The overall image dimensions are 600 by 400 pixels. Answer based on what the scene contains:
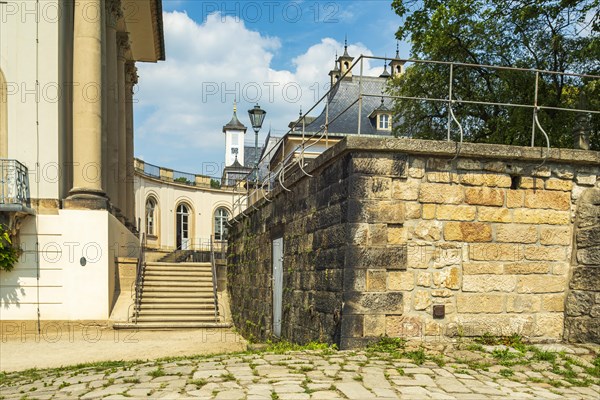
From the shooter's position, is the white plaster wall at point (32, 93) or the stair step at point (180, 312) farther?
the stair step at point (180, 312)

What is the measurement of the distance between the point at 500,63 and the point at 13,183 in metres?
13.2

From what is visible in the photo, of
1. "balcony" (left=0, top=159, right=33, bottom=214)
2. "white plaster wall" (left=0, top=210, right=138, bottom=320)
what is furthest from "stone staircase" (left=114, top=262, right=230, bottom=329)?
"balcony" (left=0, top=159, right=33, bottom=214)

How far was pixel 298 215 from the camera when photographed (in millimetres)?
9125

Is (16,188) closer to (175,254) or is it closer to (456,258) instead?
(456,258)

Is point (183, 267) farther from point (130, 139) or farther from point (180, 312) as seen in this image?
point (130, 139)

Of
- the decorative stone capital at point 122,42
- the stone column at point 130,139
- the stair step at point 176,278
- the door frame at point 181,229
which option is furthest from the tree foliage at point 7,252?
the door frame at point 181,229

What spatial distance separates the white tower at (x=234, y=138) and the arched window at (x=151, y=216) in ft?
168

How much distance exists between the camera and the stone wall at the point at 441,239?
7.07 metres

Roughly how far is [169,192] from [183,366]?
39.9 metres

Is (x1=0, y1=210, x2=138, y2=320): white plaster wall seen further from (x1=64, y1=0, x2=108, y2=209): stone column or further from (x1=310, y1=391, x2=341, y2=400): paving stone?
(x1=310, y1=391, x2=341, y2=400): paving stone

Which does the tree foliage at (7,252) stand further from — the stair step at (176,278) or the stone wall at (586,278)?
the stone wall at (586,278)

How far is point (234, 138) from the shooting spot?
96.7 meters

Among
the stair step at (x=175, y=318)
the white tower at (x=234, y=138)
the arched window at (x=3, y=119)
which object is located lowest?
the stair step at (x=175, y=318)

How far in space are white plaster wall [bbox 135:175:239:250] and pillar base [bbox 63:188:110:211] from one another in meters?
27.0
